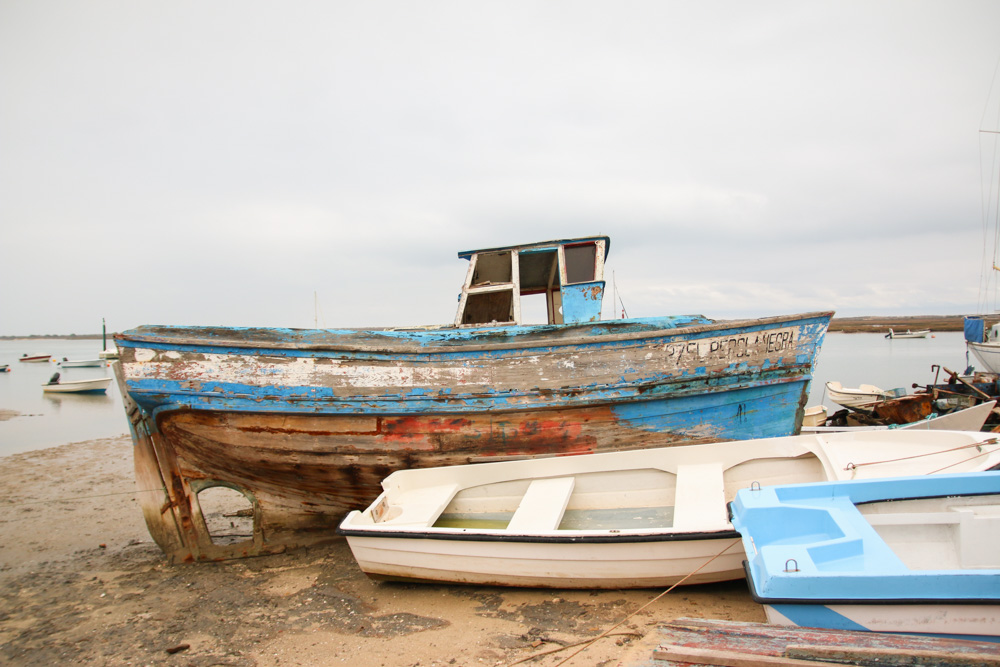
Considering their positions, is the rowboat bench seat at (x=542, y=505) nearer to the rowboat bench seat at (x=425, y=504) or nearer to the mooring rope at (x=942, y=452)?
the rowboat bench seat at (x=425, y=504)

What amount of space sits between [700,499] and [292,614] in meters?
3.48

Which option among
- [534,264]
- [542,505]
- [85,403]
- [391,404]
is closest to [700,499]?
[542,505]

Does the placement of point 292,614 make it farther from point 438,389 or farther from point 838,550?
point 838,550

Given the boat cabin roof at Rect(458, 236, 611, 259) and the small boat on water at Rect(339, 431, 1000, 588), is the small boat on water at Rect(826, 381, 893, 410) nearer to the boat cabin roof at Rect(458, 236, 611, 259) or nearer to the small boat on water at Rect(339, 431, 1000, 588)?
the small boat on water at Rect(339, 431, 1000, 588)

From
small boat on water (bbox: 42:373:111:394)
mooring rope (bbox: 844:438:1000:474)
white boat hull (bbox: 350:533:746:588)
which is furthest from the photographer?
small boat on water (bbox: 42:373:111:394)

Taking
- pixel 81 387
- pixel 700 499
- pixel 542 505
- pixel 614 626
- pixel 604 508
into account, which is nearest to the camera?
pixel 614 626

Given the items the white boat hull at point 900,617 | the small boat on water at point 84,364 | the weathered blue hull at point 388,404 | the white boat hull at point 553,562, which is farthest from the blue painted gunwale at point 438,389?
the small boat on water at point 84,364

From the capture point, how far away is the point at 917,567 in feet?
11.9

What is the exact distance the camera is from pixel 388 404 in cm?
519

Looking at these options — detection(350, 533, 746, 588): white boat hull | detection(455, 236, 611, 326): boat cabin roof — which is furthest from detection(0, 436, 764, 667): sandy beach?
detection(455, 236, 611, 326): boat cabin roof

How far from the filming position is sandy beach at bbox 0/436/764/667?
3.66 metres

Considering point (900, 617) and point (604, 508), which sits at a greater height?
point (900, 617)

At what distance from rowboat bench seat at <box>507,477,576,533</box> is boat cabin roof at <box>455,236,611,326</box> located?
6.39 feet

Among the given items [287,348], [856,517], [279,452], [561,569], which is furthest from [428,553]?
[856,517]
